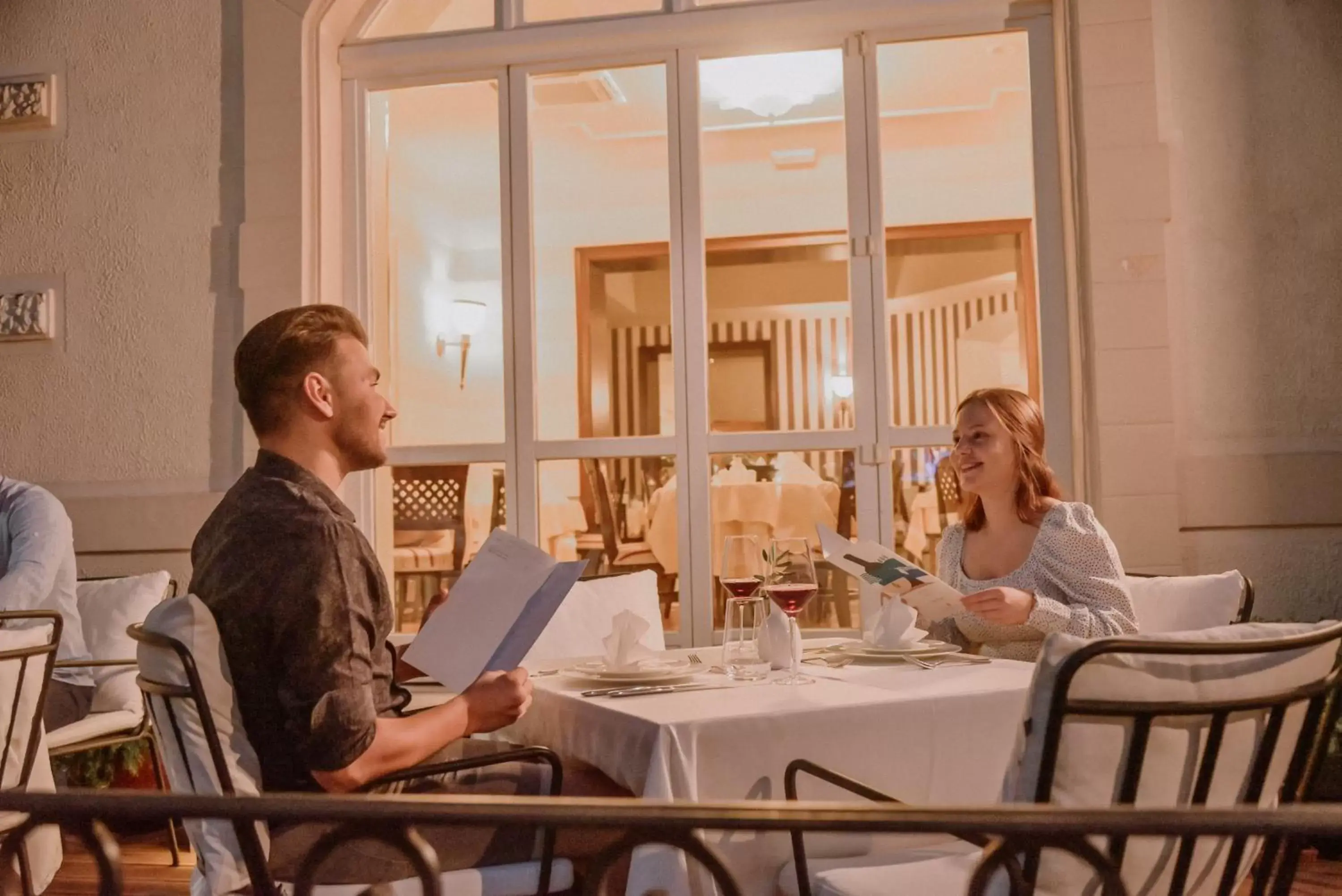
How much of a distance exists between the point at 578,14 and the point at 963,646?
8.83 feet

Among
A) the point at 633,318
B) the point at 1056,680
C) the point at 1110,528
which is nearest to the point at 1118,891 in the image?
the point at 1056,680

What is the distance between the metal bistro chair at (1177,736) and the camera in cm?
109

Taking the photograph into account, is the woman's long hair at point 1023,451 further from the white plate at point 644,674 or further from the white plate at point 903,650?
the white plate at point 644,674

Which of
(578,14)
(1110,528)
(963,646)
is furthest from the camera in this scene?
(578,14)

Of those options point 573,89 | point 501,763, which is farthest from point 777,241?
point 501,763

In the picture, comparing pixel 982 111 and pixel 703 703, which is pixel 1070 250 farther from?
pixel 703 703

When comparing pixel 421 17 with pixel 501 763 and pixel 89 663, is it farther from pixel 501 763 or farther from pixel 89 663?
pixel 501 763

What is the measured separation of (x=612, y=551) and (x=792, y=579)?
2.44 meters

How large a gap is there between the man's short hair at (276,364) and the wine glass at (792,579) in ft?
2.66

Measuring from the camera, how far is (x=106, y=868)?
65 centimetres

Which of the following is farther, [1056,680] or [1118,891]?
[1056,680]

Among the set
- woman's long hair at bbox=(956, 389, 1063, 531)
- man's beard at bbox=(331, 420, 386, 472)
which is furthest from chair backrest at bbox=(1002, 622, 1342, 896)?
woman's long hair at bbox=(956, 389, 1063, 531)

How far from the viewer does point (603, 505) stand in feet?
13.8

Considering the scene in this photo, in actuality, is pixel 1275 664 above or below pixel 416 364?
below
